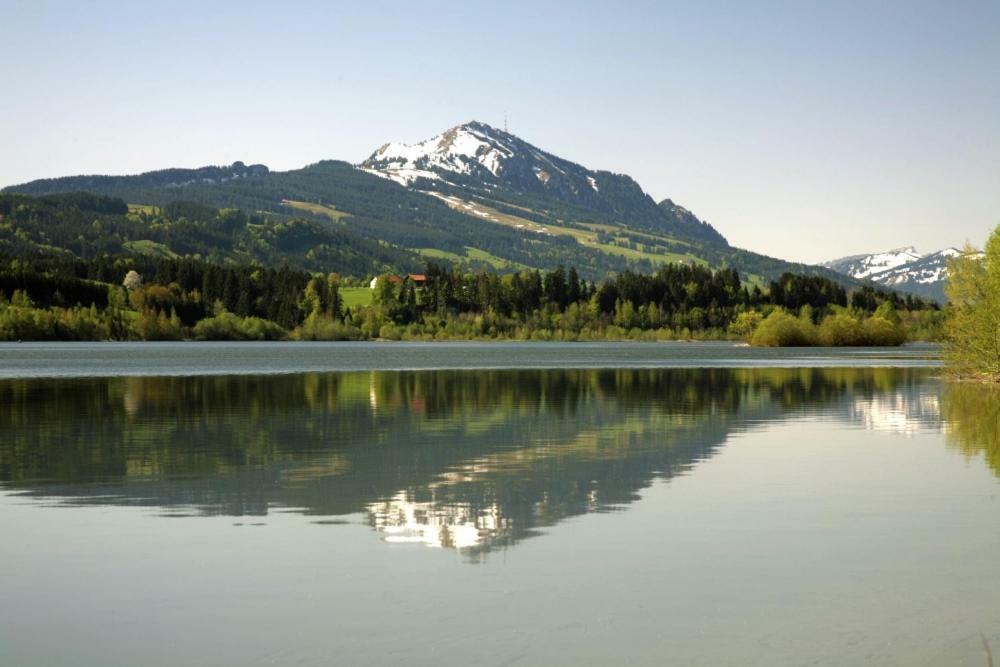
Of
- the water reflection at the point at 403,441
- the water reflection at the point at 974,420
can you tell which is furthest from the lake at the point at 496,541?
the water reflection at the point at 974,420

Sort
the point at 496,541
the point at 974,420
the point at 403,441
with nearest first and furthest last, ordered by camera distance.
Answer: the point at 496,541 → the point at 403,441 → the point at 974,420

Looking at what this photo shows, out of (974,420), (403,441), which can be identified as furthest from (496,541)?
(974,420)

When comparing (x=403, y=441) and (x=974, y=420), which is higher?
(x=403, y=441)

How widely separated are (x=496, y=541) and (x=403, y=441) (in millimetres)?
17874

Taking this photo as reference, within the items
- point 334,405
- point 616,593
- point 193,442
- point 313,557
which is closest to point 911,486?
point 616,593

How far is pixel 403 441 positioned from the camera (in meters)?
38.2

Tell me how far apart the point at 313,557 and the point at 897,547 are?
10.3m

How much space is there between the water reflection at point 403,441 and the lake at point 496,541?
→ 17cm

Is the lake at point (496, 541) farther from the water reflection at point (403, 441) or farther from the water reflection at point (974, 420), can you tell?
the water reflection at point (974, 420)

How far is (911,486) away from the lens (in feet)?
92.9

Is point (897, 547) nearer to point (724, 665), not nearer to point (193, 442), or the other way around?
point (724, 665)

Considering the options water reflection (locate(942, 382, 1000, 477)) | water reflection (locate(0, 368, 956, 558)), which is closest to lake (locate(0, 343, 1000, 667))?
water reflection (locate(0, 368, 956, 558))

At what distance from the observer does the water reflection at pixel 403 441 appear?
25000 millimetres

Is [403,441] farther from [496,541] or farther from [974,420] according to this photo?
[974,420]
